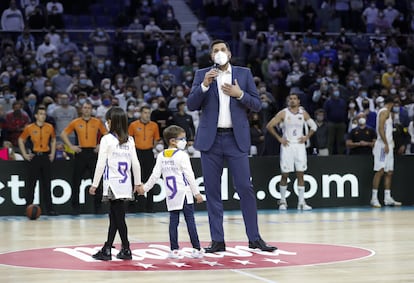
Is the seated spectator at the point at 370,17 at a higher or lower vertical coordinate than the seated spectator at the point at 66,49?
higher

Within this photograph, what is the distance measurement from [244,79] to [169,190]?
1626mm

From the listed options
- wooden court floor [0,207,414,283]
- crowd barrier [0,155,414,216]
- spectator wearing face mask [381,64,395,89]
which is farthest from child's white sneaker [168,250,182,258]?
spectator wearing face mask [381,64,395,89]

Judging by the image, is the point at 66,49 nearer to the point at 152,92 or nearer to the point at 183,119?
the point at 152,92

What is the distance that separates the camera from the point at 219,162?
12164 mm

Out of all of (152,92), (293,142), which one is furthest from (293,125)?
(152,92)

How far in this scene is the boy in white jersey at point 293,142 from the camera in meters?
21.0

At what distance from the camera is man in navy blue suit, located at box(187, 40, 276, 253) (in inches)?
471

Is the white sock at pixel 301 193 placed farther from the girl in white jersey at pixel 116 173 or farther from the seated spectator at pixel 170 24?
the seated spectator at pixel 170 24

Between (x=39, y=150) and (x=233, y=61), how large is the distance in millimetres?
10266

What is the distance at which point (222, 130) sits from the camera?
39.5ft

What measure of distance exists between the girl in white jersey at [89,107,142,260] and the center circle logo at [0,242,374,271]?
30 cm

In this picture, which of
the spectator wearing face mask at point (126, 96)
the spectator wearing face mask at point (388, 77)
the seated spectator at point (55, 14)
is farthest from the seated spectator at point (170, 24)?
the spectator wearing face mask at point (388, 77)

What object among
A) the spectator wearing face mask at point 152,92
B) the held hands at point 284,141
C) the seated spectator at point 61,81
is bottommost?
the held hands at point 284,141

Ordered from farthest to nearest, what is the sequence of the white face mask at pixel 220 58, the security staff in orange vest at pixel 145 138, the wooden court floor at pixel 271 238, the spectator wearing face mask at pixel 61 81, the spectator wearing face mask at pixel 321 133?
the spectator wearing face mask at pixel 61 81
the spectator wearing face mask at pixel 321 133
the security staff in orange vest at pixel 145 138
the white face mask at pixel 220 58
the wooden court floor at pixel 271 238
